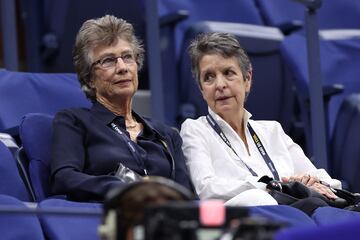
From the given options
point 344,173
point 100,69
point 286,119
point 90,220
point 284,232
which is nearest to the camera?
point 284,232

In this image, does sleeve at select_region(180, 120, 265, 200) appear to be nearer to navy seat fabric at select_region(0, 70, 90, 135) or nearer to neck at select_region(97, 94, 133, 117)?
neck at select_region(97, 94, 133, 117)

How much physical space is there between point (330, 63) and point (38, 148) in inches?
72.9

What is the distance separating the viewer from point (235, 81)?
11.1ft

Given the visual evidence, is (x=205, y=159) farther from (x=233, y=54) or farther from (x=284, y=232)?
(x=284, y=232)

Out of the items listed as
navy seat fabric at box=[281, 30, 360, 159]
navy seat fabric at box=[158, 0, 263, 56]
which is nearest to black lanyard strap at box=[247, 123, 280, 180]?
navy seat fabric at box=[281, 30, 360, 159]

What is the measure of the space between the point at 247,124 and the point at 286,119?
3.66 ft

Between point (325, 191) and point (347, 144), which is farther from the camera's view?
point (347, 144)

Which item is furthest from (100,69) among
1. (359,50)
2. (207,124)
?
(359,50)

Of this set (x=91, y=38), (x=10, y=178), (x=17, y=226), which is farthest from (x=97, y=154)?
(x=17, y=226)

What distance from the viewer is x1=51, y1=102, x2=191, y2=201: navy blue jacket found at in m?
2.91

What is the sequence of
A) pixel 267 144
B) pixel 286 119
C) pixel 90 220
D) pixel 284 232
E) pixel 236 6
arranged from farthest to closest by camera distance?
pixel 236 6, pixel 286 119, pixel 267 144, pixel 90 220, pixel 284 232

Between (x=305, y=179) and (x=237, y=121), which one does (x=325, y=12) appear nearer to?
(x=237, y=121)

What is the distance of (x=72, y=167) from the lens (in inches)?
117

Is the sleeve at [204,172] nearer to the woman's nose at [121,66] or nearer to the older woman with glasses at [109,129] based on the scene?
the older woman with glasses at [109,129]
